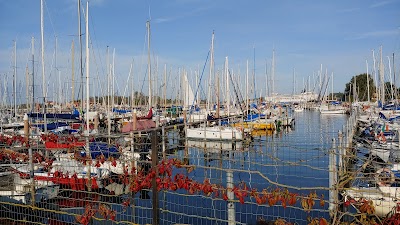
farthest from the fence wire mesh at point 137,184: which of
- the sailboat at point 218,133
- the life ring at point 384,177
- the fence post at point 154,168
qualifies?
the sailboat at point 218,133

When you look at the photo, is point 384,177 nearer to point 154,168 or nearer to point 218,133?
point 154,168

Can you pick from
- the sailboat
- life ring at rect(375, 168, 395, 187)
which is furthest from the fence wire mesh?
the sailboat

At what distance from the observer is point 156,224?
5367 mm

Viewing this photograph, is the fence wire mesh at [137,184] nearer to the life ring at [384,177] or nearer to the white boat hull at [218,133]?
the life ring at [384,177]

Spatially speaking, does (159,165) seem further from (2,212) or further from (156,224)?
(2,212)

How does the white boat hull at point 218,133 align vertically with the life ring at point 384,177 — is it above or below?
below

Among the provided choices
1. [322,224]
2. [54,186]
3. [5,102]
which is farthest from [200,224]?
[5,102]

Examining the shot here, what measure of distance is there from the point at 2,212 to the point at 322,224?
24.2 ft

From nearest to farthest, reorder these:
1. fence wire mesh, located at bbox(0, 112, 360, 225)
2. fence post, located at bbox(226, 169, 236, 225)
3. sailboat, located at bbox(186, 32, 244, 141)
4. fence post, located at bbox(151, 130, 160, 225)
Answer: fence post, located at bbox(151, 130, 160, 225) → fence wire mesh, located at bbox(0, 112, 360, 225) → fence post, located at bbox(226, 169, 236, 225) → sailboat, located at bbox(186, 32, 244, 141)

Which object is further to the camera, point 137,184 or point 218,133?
point 218,133

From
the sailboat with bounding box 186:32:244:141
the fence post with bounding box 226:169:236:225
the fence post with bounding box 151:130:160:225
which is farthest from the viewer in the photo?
the sailboat with bounding box 186:32:244:141

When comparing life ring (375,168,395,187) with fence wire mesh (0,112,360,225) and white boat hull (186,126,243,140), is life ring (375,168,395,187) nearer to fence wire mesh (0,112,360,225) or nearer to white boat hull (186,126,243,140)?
fence wire mesh (0,112,360,225)

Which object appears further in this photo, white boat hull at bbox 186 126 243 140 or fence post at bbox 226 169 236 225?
white boat hull at bbox 186 126 243 140

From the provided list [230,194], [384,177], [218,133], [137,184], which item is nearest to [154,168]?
[137,184]
